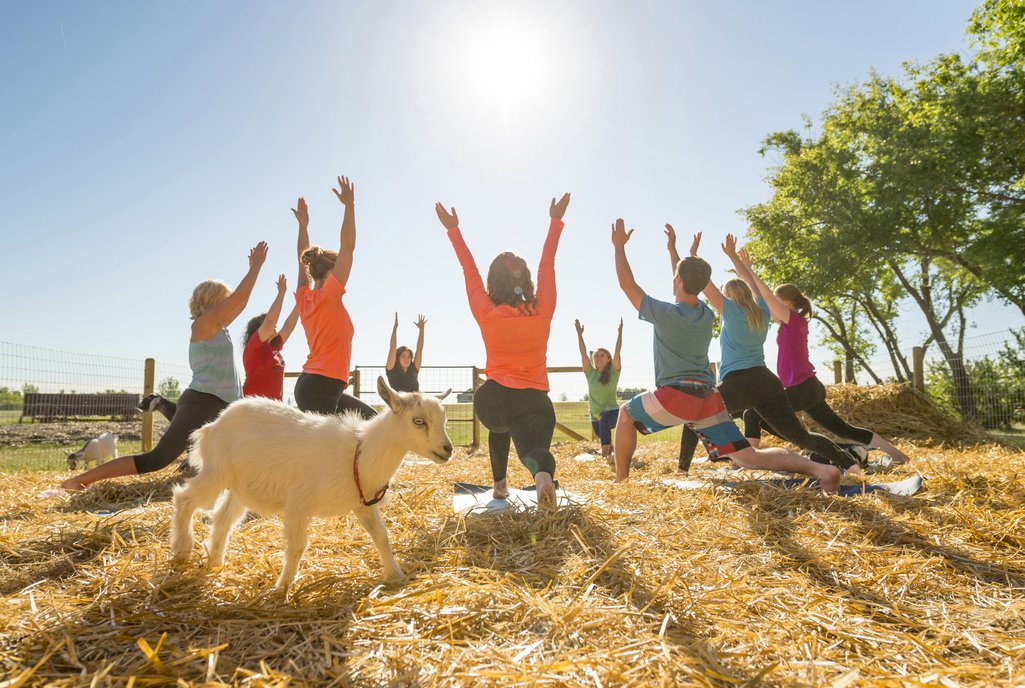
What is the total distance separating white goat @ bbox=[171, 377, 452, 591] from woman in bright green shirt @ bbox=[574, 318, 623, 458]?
7.22 m

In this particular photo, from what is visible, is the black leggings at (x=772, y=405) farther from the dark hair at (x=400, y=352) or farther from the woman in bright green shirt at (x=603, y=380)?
the dark hair at (x=400, y=352)

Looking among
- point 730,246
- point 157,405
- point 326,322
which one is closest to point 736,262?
point 730,246

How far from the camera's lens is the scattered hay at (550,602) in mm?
→ 1970

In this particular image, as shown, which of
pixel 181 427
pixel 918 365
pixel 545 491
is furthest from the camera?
pixel 918 365

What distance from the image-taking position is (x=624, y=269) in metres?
5.06

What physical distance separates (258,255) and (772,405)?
4.78 m

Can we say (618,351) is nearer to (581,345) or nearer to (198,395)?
(581,345)

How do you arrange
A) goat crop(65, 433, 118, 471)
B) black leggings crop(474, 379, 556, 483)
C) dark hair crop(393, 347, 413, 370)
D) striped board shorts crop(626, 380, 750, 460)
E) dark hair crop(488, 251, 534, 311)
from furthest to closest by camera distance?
goat crop(65, 433, 118, 471) < dark hair crop(393, 347, 413, 370) < striped board shorts crop(626, 380, 750, 460) < dark hair crop(488, 251, 534, 311) < black leggings crop(474, 379, 556, 483)

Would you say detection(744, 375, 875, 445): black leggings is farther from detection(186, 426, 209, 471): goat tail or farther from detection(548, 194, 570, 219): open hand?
detection(186, 426, 209, 471): goat tail

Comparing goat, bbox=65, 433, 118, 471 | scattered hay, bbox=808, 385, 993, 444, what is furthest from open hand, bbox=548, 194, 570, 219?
goat, bbox=65, 433, 118, 471

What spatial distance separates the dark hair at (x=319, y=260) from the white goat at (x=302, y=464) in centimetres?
175

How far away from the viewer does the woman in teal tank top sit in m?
4.94

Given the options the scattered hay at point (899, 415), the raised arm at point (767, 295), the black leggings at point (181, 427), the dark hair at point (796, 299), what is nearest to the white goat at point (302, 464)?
the black leggings at point (181, 427)

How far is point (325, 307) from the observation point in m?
4.56
